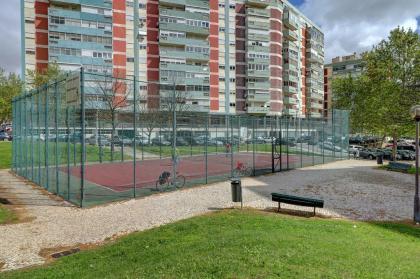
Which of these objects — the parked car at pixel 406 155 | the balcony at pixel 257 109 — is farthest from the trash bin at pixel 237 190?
the balcony at pixel 257 109

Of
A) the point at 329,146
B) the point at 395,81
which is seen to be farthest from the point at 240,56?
the point at 329,146

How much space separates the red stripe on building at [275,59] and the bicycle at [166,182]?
5672 cm

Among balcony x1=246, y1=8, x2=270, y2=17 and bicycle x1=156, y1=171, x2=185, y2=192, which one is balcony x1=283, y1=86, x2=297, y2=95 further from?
bicycle x1=156, y1=171, x2=185, y2=192

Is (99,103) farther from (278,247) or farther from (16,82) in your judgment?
(16,82)

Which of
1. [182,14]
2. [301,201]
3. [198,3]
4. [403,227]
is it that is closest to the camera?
[403,227]

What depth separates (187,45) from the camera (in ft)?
202

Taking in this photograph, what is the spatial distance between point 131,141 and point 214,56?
42.0m

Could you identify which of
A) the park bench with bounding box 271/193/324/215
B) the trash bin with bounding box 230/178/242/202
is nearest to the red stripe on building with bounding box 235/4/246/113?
the trash bin with bounding box 230/178/242/202

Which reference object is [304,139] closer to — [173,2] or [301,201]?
[301,201]

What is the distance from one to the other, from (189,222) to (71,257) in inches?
125

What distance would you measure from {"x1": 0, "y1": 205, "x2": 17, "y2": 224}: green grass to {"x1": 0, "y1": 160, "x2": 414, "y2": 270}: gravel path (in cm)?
48

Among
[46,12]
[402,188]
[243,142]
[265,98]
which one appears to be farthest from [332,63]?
[402,188]

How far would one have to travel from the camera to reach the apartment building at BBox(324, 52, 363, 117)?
106 m

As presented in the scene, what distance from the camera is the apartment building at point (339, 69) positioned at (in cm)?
10644
